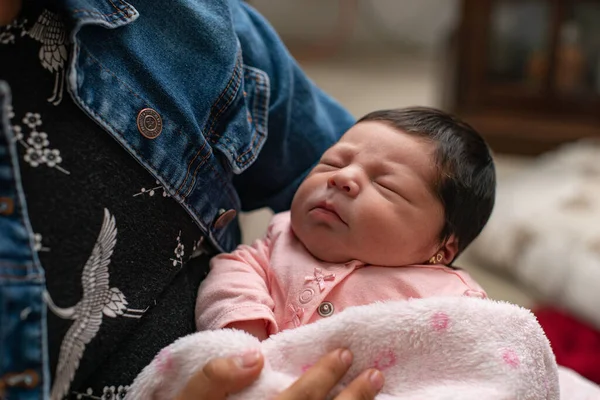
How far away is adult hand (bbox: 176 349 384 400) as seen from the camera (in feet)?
2.17

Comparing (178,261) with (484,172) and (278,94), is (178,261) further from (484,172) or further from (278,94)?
(484,172)

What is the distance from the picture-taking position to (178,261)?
2.60 feet

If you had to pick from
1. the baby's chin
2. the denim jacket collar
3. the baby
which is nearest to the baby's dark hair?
the baby

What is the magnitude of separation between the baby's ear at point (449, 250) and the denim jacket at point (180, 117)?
0.22 metres

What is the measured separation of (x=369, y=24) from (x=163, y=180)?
3.72 m

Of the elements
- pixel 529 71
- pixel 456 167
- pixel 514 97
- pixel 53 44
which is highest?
pixel 53 44

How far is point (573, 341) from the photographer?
1.93m

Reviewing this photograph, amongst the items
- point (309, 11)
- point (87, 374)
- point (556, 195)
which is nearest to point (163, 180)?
point (87, 374)

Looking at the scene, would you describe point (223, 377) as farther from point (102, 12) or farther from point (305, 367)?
point (102, 12)

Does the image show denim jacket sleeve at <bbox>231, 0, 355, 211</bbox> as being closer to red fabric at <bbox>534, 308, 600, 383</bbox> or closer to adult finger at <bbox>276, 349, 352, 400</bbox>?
adult finger at <bbox>276, 349, 352, 400</bbox>

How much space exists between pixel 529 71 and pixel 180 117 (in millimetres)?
2468

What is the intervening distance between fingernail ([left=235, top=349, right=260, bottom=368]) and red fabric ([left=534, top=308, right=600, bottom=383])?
133 centimetres

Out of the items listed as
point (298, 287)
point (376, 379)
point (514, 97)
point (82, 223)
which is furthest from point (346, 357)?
point (514, 97)

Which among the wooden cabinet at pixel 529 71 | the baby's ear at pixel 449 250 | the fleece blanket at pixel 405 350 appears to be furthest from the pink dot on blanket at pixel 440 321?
the wooden cabinet at pixel 529 71
